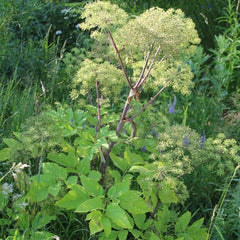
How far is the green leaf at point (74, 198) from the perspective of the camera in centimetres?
183

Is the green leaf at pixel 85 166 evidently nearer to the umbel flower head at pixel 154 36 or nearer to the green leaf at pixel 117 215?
the green leaf at pixel 117 215

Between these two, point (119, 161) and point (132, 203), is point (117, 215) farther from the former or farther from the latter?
point (119, 161)

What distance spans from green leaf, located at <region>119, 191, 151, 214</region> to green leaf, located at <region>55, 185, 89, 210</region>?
179mm

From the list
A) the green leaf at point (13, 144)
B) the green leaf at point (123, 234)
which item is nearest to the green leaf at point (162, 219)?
the green leaf at point (123, 234)

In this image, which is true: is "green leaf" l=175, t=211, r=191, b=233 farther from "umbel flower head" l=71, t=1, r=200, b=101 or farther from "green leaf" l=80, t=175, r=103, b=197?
"umbel flower head" l=71, t=1, r=200, b=101

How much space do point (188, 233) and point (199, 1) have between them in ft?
13.3

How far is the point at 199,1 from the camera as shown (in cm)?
532

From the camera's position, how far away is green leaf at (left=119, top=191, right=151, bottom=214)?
5.87 ft

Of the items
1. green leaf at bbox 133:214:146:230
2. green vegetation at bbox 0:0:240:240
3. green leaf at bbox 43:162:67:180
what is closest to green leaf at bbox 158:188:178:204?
green vegetation at bbox 0:0:240:240

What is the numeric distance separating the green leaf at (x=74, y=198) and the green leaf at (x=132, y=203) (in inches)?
7.1

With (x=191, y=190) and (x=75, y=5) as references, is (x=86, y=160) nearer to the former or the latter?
(x=191, y=190)

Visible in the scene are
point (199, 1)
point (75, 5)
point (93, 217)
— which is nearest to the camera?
point (93, 217)

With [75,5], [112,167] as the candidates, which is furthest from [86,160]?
[75,5]

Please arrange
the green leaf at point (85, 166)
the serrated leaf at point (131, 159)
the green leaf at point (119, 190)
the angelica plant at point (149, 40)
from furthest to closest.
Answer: the serrated leaf at point (131, 159) < the green leaf at point (85, 166) < the angelica plant at point (149, 40) < the green leaf at point (119, 190)
